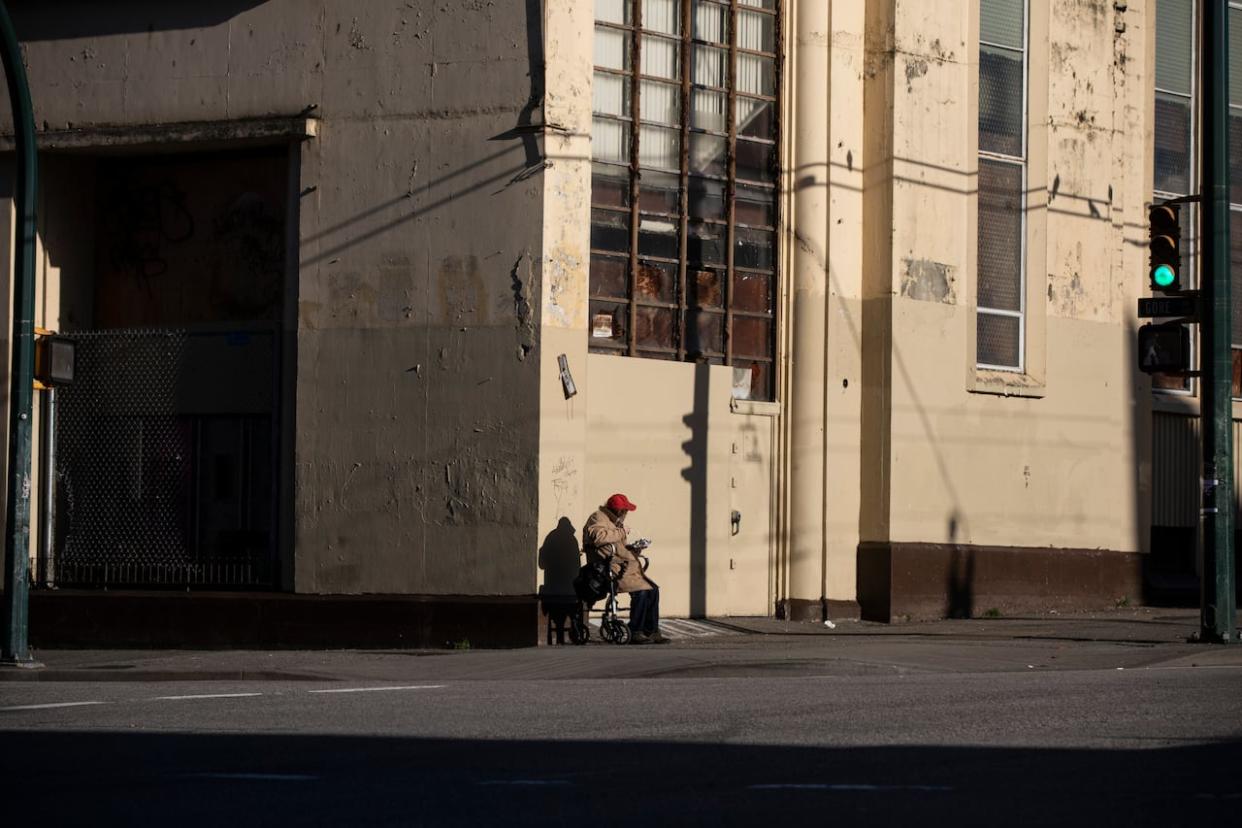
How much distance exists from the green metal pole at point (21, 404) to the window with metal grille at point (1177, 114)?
13690 millimetres

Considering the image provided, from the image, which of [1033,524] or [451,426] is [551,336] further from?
[1033,524]

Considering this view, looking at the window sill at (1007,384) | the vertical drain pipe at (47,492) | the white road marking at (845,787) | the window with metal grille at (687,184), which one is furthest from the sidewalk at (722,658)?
the white road marking at (845,787)

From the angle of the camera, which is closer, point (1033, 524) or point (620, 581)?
point (620, 581)

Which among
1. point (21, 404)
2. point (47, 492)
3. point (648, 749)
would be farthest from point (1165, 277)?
point (47, 492)

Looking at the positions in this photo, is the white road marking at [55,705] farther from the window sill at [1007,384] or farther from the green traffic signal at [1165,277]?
the window sill at [1007,384]

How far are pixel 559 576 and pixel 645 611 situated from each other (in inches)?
38.1

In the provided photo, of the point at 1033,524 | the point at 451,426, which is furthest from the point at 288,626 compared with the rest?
the point at 1033,524

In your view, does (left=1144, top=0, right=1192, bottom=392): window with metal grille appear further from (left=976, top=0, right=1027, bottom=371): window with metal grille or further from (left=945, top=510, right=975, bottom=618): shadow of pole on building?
(left=945, top=510, right=975, bottom=618): shadow of pole on building

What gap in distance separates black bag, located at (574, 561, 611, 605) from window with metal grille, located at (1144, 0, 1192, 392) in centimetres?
895

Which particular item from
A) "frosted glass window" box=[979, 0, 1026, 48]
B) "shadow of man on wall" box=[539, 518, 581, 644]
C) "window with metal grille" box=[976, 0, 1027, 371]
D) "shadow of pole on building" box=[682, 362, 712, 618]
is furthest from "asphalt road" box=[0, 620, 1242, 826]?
"frosted glass window" box=[979, 0, 1026, 48]

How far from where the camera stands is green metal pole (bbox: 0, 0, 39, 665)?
52.4 feet

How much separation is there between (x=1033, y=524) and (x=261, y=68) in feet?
32.7

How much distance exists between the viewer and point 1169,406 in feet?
75.4

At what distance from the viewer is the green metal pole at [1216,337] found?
16844mm
